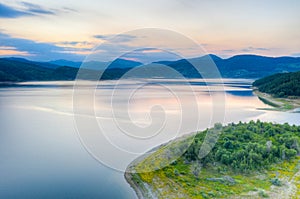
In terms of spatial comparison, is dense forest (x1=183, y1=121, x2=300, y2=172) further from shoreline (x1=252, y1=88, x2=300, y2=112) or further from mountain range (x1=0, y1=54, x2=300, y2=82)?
mountain range (x1=0, y1=54, x2=300, y2=82)

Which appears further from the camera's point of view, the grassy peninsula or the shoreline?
the shoreline

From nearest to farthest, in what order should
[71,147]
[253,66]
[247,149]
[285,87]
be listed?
[247,149] < [71,147] < [285,87] < [253,66]

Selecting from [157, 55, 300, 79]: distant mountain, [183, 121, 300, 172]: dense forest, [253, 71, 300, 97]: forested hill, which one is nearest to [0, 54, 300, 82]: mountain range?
[157, 55, 300, 79]: distant mountain

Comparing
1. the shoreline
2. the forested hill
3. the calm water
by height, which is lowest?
the calm water

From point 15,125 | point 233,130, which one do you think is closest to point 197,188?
point 233,130

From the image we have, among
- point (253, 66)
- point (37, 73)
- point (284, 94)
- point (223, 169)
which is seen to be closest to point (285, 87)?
point (284, 94)

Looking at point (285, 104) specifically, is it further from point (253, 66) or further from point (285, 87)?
point (253, 66)

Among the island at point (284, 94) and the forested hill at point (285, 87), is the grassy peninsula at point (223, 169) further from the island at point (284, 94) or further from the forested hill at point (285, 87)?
the forested hill at point (285, 87)
